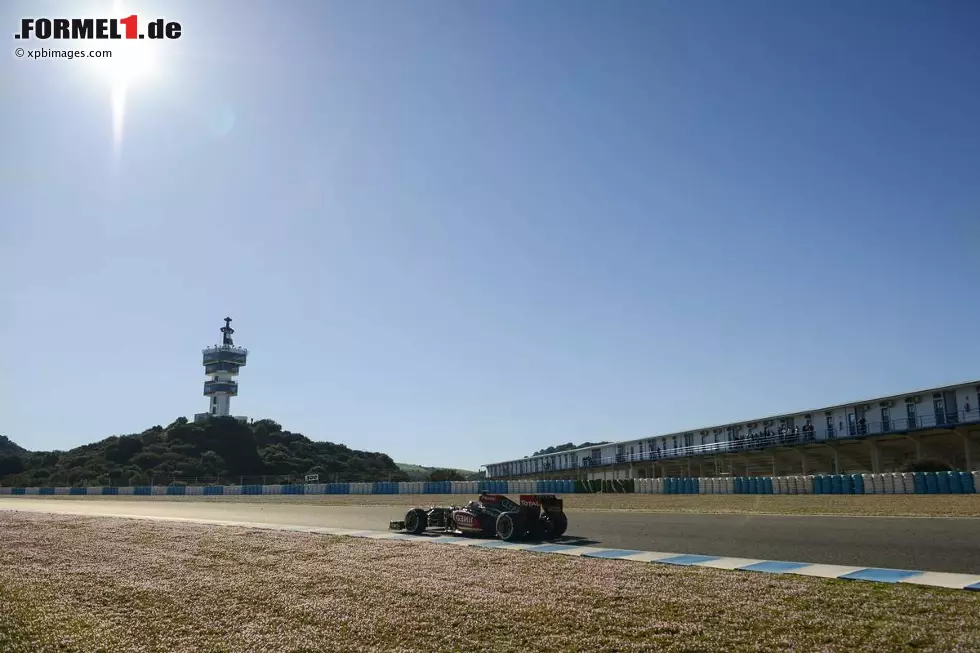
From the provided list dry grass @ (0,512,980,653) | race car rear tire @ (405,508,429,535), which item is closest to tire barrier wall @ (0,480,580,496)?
race car rear tire @ (405,508,429,535)

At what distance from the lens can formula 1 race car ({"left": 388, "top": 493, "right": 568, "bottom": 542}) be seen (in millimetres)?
18328

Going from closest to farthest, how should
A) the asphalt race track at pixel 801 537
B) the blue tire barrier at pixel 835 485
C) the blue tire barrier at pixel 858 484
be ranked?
the asphalt race track at pixel 801 537, the blue tire barrier at pixel 858 484, the blue tire barrier at pixel 835 485

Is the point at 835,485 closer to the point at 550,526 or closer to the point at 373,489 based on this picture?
the point at 550,526

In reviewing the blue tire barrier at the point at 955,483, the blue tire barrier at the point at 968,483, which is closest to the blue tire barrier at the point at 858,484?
the blue tire barrier at the point at 955,483

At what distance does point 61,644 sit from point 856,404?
64706mm

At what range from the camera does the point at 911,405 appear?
56.3m

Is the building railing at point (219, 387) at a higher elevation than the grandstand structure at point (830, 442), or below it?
higher

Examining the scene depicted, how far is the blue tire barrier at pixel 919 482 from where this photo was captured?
118 ft

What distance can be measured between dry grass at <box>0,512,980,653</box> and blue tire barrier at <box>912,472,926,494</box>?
3058cm

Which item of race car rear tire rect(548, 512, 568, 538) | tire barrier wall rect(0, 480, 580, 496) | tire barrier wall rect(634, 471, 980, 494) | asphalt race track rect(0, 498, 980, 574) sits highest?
race car rear tire rect(548, 512, 568, 538)

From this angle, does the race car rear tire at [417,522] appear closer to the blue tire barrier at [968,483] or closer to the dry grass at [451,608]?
the dry grass at [451,608]

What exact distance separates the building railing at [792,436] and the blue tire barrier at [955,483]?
62.1ft

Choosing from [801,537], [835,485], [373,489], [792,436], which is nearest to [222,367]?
[373,489]

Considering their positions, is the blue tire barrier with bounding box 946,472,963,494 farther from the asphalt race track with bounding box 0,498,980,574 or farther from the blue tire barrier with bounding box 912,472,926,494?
the asphalt race track with bounding box 0,498,980,574
